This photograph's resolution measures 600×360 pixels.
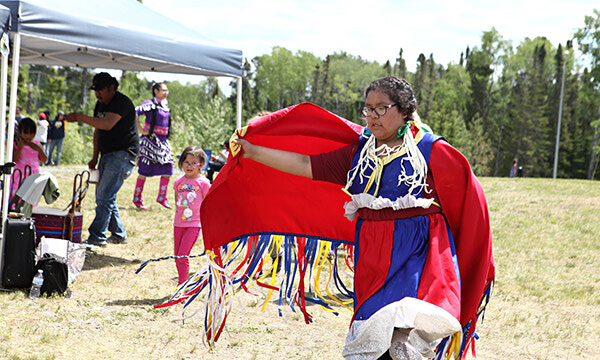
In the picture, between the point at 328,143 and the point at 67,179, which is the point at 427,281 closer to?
the point at 328,143

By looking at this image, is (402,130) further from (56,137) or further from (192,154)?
(56,137)

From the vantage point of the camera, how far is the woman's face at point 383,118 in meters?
2.87

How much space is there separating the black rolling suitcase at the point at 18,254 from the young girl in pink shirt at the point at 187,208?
1.16 meters

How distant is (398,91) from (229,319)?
2811mm

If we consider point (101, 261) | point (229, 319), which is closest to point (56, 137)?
point (101, 261)

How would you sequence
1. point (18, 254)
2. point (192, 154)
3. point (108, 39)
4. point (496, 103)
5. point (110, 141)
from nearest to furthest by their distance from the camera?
point (18, 254) → point (192, 154) → point (108, 39) → point (110, 141) → point (496, 103)

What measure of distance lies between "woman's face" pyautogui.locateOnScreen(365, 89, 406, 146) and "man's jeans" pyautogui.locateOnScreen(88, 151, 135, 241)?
456cm

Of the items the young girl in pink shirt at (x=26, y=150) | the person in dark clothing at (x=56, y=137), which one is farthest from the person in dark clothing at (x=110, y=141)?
the person in dark clothing at (x=56, y=137)

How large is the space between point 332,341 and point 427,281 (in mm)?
2122

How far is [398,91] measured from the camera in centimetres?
288

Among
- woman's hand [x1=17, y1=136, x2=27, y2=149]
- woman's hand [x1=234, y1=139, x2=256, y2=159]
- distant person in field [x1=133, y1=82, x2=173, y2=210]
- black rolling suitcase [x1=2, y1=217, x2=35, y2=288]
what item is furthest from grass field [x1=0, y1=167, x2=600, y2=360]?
woman's hand [x1=17, y1=136, x2=27, y2=149]

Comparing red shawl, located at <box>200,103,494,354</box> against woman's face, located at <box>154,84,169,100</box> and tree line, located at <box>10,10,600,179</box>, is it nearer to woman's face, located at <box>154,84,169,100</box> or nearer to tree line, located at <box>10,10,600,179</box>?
woman's face, located at <box>154,84,169,100</box>

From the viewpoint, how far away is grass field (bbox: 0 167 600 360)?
4215 millimetres

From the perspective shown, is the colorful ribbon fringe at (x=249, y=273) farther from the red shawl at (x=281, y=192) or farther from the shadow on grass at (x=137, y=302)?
the shadow on grass at (x=137, y=302)
